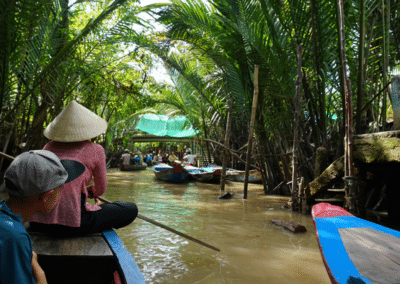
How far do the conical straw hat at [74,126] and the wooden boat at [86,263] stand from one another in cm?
79

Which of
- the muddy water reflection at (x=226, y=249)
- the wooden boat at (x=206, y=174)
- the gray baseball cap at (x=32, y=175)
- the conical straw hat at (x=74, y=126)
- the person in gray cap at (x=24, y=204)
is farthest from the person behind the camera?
the wooden boat at (x=206, y=174)

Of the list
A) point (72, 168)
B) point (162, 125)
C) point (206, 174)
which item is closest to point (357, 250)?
point (72, 168)

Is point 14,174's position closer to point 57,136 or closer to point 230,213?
point 57,136

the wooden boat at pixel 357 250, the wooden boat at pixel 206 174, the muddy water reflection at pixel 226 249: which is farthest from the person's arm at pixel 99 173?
the wooden boat at pixel 206 174

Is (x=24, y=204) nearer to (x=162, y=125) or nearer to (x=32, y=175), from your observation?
(x=32, y=175)

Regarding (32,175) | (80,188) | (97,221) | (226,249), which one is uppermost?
(32,175)

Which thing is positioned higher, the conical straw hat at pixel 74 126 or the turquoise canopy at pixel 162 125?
the turquoise canopy at pixel 162 125

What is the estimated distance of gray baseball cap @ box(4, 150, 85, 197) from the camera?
122 centimetres

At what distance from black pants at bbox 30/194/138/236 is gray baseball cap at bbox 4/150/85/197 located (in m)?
0.90

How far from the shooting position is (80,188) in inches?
84.9

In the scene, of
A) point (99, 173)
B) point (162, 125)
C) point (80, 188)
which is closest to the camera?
point (80, 188)

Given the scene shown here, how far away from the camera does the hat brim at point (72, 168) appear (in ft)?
6.51

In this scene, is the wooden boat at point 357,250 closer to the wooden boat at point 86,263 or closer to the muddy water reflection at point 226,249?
the muddy water reflection at point 226,249

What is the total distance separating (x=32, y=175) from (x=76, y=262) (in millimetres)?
722
